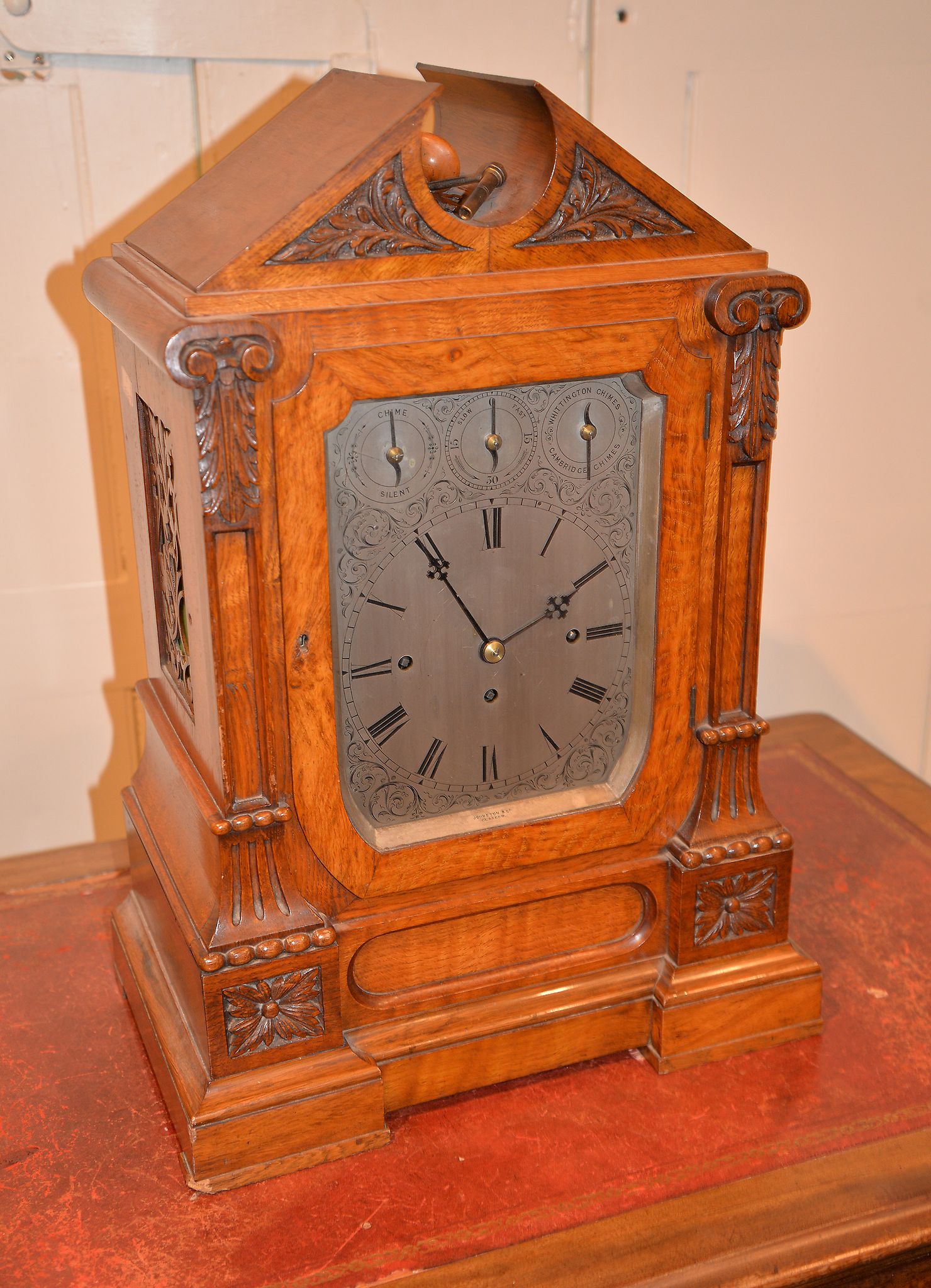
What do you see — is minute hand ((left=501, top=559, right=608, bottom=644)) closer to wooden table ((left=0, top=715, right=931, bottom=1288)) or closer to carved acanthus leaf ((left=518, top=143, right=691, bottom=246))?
carved acanthus leaf ((left=518, top=143, right=691, bottom=246))

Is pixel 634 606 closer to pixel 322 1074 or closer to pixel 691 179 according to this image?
pixel 322 1074

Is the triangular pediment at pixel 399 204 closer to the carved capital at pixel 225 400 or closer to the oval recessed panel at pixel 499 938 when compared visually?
the carved capital at pixel 225 400

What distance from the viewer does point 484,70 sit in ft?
5.68

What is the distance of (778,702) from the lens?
2314 mm

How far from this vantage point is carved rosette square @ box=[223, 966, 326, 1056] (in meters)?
1.10

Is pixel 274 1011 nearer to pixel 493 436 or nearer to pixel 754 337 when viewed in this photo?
pixel 493 436

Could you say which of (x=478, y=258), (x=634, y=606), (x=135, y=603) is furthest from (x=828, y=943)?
(x=135, y=603)

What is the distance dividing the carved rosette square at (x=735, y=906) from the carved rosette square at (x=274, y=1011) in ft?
1.25

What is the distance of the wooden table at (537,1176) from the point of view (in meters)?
1.02

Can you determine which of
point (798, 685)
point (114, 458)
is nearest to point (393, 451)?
point (114, 458)

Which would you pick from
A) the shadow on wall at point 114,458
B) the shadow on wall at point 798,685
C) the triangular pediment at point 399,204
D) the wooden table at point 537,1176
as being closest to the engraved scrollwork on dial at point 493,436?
the triangular pediment at point 399,204

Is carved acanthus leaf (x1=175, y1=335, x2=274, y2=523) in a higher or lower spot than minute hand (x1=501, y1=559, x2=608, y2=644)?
higher

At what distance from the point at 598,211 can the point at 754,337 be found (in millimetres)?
177

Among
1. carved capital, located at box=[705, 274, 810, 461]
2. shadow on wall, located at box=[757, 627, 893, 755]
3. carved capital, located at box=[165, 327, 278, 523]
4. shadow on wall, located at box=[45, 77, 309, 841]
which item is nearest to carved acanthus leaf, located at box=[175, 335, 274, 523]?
carved capital, located at box=[165, 327, 278, 523]
